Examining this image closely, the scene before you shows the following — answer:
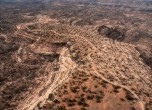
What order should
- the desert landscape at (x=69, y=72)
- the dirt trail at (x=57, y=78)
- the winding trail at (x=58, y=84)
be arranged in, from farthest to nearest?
the dirt trail at (x=57, y=78)
the winding trail at (x=58, y=84)
the desert landscape at (x=69, y=72)

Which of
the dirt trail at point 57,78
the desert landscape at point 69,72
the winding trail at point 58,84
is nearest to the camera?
the desert landscape at point 69,72

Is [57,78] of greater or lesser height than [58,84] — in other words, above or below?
below

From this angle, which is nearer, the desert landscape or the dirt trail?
the desert landscape

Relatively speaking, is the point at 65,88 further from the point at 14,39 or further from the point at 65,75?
the point at 14,39

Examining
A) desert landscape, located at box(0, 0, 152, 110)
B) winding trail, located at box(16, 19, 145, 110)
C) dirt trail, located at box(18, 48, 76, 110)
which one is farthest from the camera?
dirt trail, located at box(18, 48, 76, 110)

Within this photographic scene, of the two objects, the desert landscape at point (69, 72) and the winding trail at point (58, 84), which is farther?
the winding trail at point (58, 84)

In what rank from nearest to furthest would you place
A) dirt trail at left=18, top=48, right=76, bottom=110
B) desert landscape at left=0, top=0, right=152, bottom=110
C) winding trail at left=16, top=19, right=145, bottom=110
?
desert landscape at left=0, top=0, right=152, bottom=110, winding trail at left=16, top=19, right=145, bottom=110, dirt trail at left=18, top=48, right=76, bottom=110

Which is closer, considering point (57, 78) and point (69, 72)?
point (69, 72)

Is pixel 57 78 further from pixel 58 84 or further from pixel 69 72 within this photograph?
pixel 58 84

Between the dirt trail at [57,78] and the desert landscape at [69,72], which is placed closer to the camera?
the desert landscape at [69,72]

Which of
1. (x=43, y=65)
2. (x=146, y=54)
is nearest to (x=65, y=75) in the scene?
(x=43, y=65)

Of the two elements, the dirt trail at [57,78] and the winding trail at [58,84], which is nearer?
the winding trail at [58,84]

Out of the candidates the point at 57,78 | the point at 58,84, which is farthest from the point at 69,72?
the point at 58,84
